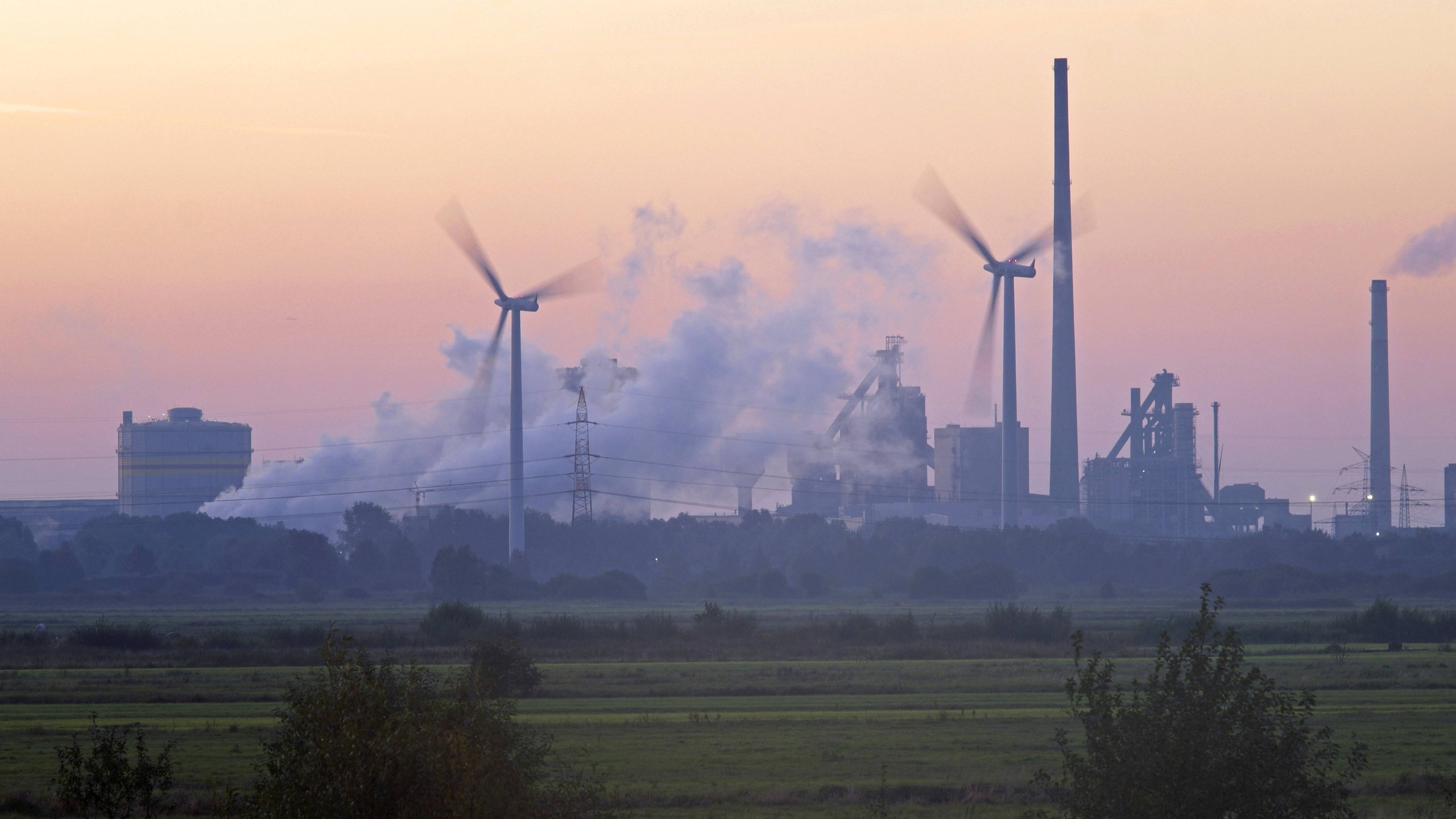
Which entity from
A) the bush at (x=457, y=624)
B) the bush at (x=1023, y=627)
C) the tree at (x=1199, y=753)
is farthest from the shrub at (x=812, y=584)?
the tree at (x=1199, y=753)

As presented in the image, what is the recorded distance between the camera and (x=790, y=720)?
3272 cm

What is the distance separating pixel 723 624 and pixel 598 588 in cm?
4687

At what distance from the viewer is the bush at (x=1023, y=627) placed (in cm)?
5938

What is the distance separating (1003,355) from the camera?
115938 millimetres

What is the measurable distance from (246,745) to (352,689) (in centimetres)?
1883

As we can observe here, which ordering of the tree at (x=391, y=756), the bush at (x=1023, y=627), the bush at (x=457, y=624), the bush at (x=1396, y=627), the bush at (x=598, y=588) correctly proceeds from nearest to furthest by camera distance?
the tree at (x=391, y=756) < the bush at (x=1023, y=627) < the bush at (x=1396, y=627) < the bush at (x=457, y=624) < the bush at (x=598, y=588)

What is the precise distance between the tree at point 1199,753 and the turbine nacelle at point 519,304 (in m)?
104

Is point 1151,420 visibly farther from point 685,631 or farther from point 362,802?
point 362,802

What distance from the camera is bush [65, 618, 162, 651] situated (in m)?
57.3

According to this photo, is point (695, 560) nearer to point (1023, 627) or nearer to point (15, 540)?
point (15, 540)

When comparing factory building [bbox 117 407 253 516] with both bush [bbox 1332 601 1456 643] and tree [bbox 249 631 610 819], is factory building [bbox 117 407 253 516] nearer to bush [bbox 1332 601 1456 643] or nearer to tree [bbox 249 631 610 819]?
bush [bbox 1332 601 1456 643]

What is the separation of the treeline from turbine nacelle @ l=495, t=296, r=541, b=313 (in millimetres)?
20353

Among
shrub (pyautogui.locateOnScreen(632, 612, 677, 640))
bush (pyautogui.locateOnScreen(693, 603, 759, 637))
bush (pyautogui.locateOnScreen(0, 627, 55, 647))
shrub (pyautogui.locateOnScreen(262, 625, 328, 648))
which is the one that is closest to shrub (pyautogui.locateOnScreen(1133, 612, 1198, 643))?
bush (pyautogui.locateOnScreen(693, 603, 759, 637))

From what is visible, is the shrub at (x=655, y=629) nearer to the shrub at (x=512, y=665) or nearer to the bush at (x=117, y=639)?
the shrub at (x=512, y=665)
